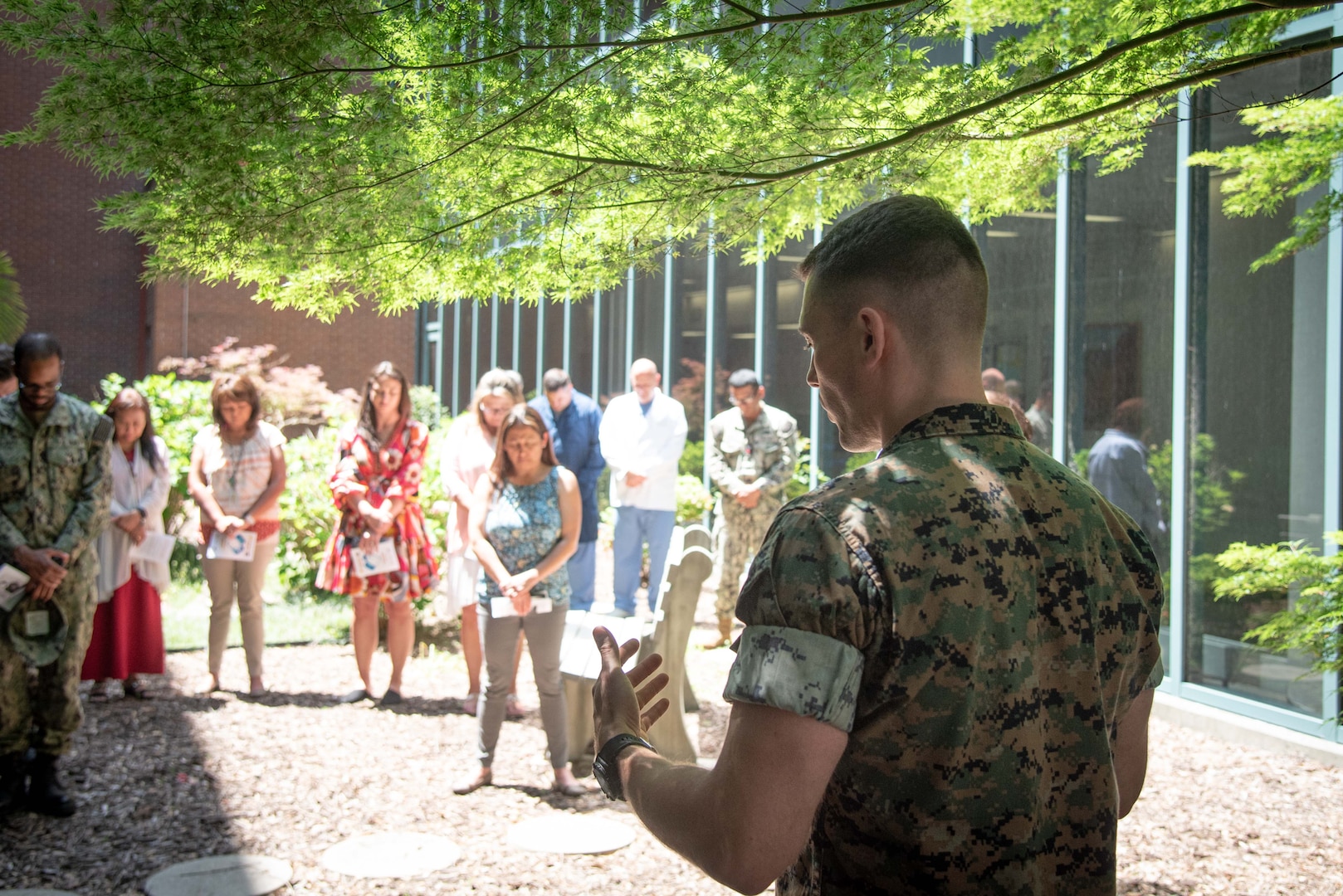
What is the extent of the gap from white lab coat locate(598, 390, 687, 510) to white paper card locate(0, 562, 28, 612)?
5.68 meters

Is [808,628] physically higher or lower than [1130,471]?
lower

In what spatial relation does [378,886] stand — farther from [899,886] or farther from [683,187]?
[899,886]

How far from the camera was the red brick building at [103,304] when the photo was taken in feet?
73.2

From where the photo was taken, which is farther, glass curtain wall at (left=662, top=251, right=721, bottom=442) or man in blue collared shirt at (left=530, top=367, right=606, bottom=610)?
glass curtain wall at (left=662, top=251, right=721, bottom=442)

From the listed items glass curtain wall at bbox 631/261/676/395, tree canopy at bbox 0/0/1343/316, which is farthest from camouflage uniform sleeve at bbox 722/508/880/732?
glass curtain wall at bbox 631/261/676/395

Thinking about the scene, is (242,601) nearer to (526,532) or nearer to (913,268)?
(526,532)

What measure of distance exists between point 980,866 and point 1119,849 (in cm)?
423

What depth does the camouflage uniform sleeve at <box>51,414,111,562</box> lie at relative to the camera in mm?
5469

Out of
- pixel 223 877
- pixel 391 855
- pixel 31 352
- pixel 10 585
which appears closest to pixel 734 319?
pixel 31 352

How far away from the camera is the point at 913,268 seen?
1683 millimetres

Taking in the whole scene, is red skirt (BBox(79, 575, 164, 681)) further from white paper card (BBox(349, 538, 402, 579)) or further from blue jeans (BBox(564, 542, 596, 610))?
blue jeans (BBox(564, 542, 596, 610))

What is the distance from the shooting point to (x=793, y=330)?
12.6 metres

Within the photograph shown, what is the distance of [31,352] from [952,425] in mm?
5274

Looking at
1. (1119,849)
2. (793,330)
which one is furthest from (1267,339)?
(793,330)
